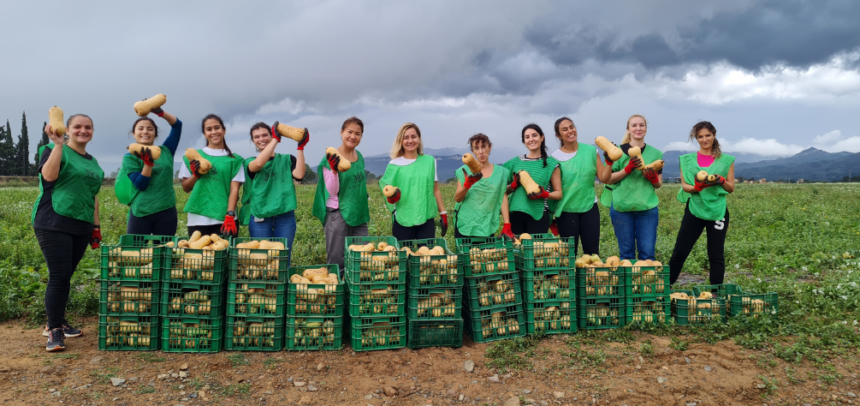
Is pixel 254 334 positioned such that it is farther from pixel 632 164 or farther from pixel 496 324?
pixel 632 164

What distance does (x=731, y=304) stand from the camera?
5.62 meters

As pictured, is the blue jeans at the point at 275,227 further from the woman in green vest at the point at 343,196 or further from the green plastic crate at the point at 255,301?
the green plastic crate at the point at 255,301

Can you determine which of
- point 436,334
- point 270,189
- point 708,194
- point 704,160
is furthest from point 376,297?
A: point 704,160

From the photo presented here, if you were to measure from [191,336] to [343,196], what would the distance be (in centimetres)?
213

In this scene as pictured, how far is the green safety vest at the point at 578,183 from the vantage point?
596cm

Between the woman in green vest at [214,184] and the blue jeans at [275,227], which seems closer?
the woman in green vest at [214,184]

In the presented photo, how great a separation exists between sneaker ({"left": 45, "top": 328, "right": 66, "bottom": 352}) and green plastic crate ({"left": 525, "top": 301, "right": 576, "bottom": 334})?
4.63 meters

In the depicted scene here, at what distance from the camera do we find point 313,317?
15.9ft

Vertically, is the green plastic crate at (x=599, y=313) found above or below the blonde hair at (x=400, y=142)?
below

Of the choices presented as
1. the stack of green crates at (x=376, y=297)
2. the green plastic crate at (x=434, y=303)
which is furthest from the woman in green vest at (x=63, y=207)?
the green plastic crate at (x=434, y=303)

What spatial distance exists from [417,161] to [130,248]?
304cm

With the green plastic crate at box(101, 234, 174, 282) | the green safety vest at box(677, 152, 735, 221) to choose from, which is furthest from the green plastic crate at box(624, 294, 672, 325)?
the green plastic crate at box(101, 234, 174, 282)

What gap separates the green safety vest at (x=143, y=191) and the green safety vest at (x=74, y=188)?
34 cm

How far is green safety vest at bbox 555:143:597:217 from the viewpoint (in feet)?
19.6
